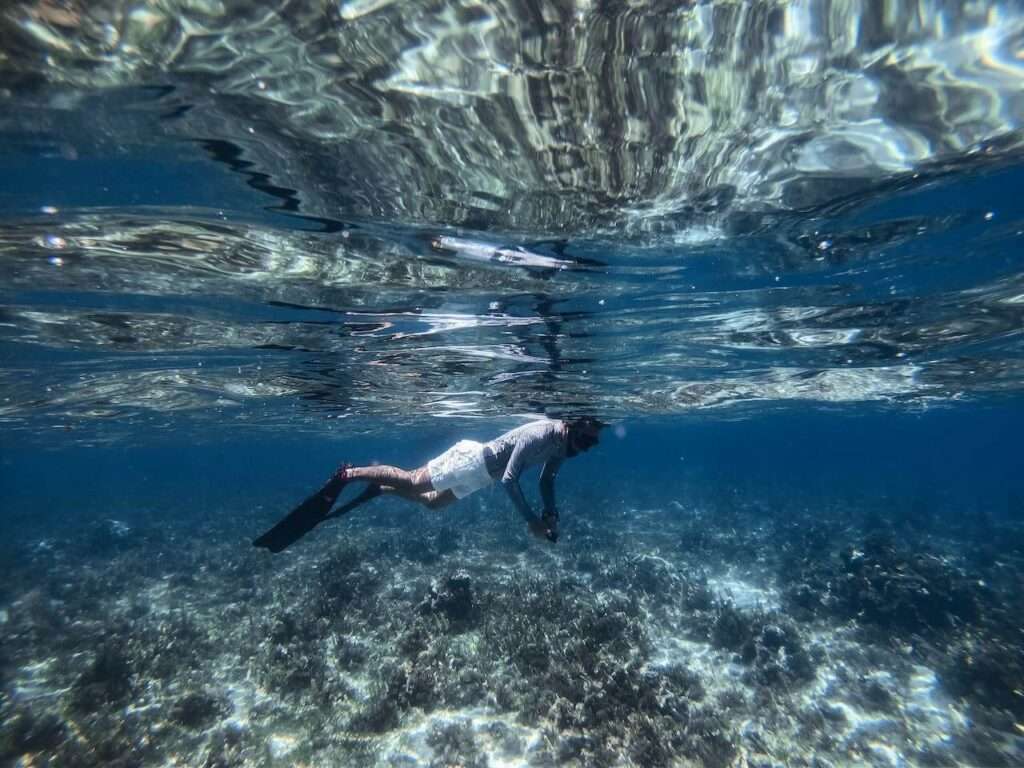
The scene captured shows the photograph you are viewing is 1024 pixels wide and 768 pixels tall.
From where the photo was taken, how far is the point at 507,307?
11625 millimetres

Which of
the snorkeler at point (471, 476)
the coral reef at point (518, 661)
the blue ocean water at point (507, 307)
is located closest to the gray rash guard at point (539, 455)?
the snorkeler at point (471, 476)

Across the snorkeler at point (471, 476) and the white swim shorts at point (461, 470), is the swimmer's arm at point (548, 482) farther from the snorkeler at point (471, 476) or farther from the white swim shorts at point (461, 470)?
the white swim shorts at point (461, 470)

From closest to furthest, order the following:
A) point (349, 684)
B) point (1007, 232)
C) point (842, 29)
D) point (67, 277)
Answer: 1. point (842, 29)
2. point (1007, 232)
3. point (67, 277)
4. point (349, 684)

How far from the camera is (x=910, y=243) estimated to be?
9.12 meters

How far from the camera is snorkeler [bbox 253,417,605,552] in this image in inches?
382

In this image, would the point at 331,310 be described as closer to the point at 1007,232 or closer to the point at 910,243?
the point at 910,243

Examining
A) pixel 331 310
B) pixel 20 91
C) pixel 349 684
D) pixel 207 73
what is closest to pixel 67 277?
pixel 331 310

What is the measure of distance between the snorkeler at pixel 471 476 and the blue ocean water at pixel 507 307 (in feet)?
10.3

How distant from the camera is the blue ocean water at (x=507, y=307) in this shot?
5055 mm

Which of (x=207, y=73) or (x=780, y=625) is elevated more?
(x=207, y=73)

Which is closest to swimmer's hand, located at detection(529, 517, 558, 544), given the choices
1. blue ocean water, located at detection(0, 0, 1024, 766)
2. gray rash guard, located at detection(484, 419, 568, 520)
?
gray rash guard, located at detection(484, 419, 568, 520)

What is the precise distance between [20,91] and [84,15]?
1.56m

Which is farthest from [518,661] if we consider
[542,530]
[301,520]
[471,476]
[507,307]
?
[507,307]

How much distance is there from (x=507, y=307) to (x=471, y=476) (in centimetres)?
395
